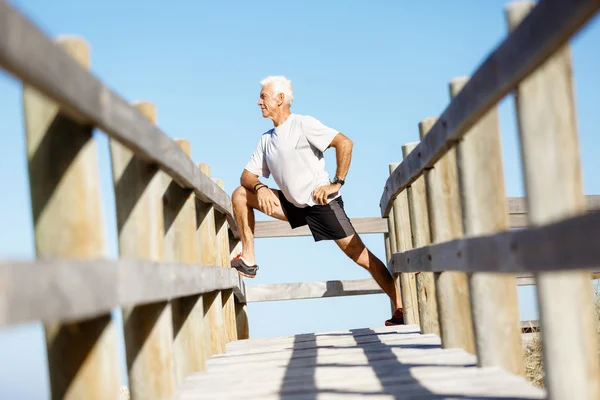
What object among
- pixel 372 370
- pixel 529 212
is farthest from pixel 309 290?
pixel 529 212

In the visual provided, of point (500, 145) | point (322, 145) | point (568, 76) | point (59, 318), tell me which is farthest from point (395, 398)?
point (322, 145)

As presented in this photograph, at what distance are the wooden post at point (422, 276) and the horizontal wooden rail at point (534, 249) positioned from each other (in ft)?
5.50

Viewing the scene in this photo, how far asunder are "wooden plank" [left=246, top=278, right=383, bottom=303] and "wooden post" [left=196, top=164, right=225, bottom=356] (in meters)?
3.33

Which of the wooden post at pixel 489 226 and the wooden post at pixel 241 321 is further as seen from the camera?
the wooden post at pixel 241 321

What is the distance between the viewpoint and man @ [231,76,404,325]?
6.53 metres

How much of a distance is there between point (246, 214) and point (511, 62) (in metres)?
4.45

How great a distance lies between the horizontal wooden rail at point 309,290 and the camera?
29.1 feet

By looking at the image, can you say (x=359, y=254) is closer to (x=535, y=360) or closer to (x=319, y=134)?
(x=319, y=134)

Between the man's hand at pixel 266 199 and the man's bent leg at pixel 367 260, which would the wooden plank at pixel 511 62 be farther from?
the man's hand at pixel 266 199

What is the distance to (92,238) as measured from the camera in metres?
2.59

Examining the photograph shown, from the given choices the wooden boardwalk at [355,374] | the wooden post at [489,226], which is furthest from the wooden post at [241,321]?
the wooden post at [489,226]

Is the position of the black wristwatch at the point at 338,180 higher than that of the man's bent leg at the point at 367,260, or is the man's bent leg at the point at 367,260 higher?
the black wristwatch at the point at 338,180

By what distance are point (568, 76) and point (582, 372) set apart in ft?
2.89

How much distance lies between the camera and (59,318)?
6.38ft
